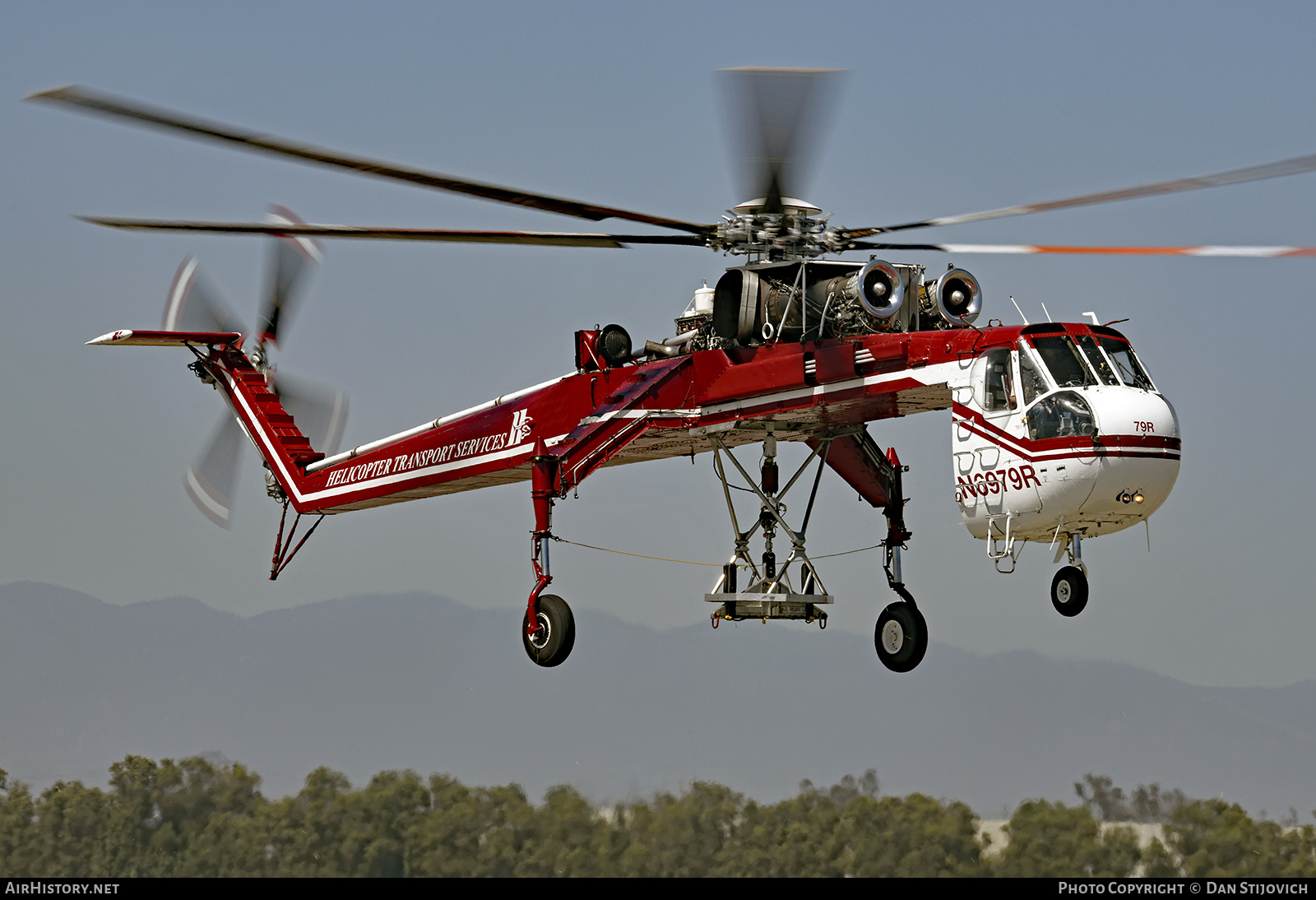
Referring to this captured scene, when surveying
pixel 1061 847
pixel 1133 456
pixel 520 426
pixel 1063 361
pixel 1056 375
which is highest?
pixel 520 426

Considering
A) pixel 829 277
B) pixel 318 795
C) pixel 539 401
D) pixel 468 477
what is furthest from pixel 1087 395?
pixel 318 795

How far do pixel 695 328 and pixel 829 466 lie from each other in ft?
9.36

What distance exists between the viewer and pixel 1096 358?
18.0 metres

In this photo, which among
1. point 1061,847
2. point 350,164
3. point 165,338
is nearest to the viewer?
point 350,164

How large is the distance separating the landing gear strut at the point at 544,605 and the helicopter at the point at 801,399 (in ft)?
0.08

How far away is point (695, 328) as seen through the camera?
71.9ft

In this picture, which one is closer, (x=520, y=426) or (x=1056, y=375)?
(x=1056, y=375)

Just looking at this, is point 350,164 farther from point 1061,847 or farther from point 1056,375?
point 1061,847

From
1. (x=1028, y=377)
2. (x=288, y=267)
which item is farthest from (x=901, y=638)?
(x=288, y=267)

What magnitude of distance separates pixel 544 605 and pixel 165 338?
37.5 ft

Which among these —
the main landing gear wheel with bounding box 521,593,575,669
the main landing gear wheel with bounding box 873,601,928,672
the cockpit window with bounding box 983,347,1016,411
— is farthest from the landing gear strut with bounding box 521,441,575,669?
the cockpit window with bounding box 983,347,1016,411

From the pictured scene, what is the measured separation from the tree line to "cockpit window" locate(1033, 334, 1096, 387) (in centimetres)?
1008

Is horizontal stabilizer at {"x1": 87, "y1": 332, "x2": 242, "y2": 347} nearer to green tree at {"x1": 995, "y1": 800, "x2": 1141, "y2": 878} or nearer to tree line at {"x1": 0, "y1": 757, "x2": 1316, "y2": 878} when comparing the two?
tree line at {"x1": 0, "y1": 757, "x2": 1316, "y2": 878}
